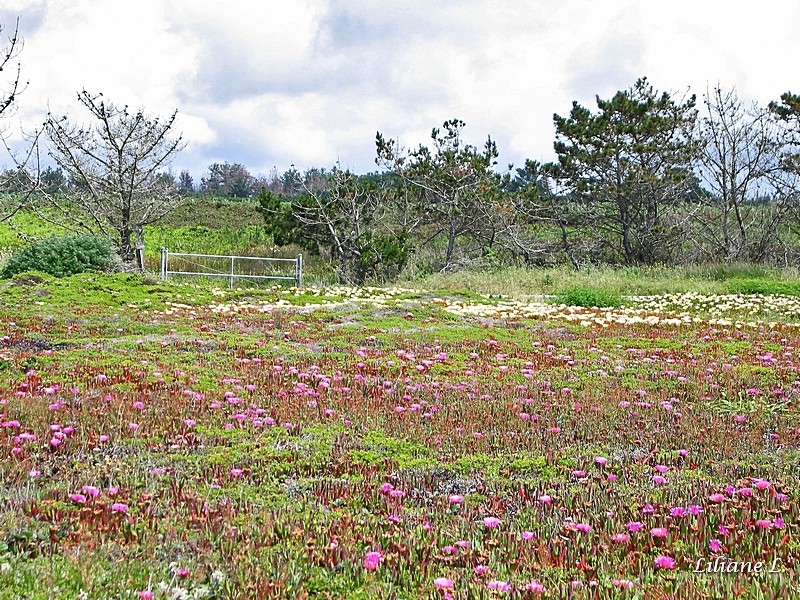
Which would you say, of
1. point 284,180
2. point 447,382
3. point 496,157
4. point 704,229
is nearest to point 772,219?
point 704,229

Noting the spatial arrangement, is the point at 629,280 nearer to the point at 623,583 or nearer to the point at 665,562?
the point at 665,562

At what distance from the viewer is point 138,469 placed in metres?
4.20

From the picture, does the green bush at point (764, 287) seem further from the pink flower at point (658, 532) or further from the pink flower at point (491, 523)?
the pink flower at point (491, 523)

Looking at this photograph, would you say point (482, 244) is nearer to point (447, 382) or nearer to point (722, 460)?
point (447, 382)

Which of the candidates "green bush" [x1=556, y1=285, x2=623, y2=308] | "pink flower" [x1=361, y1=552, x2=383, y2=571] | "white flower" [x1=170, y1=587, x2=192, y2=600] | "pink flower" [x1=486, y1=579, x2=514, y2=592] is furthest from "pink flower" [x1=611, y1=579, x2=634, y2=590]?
"green bush" [x1=556, y1=285, x2=623, y2=308]

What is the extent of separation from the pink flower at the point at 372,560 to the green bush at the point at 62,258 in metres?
19.0

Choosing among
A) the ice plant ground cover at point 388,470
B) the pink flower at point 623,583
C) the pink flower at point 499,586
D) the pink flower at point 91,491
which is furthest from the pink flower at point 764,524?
the pink flower at point 91,491

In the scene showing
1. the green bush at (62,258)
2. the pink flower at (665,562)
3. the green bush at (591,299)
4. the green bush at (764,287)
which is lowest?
the pink flower at (665,562)

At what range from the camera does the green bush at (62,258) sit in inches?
773

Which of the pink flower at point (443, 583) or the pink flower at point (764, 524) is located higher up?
the pink flower at point (764, 524)

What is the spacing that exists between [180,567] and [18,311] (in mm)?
11933

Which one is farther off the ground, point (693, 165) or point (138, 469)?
point (693, 165)

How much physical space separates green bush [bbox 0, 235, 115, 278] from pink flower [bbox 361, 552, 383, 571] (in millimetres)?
18971

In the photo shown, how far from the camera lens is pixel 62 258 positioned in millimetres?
19844
